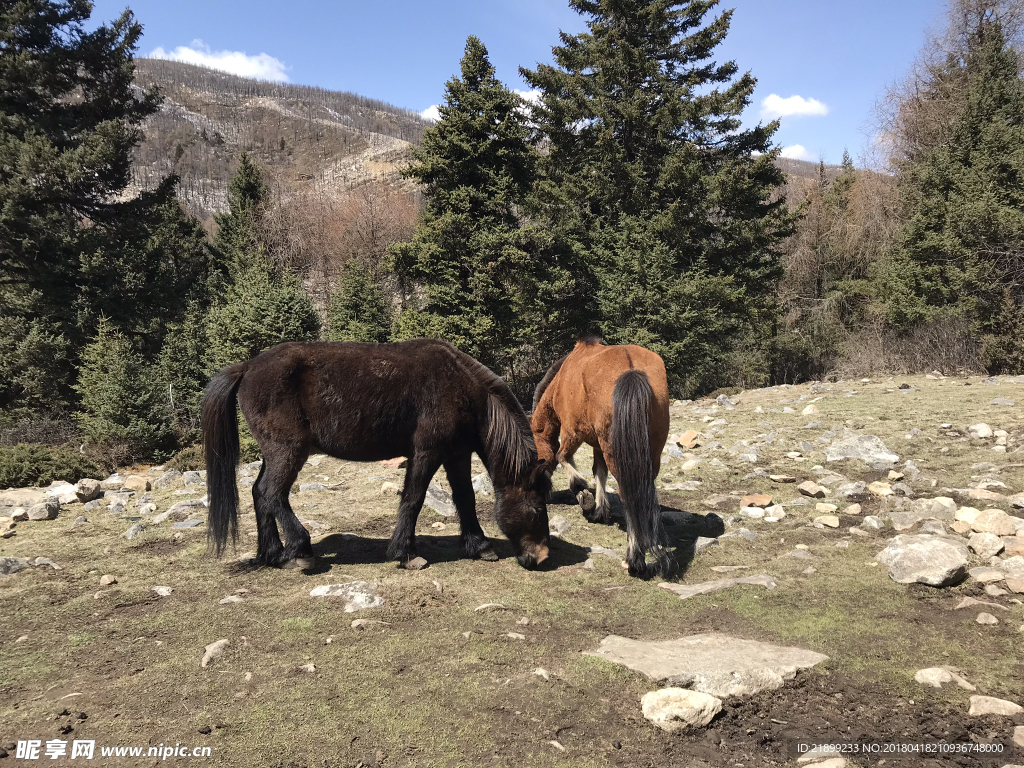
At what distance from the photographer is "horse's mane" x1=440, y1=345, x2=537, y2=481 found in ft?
16.7

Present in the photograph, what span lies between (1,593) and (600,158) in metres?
19.6

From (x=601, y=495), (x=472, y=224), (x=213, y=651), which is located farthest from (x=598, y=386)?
(x=472, y=224)

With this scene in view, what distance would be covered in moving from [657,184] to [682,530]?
1613 cm

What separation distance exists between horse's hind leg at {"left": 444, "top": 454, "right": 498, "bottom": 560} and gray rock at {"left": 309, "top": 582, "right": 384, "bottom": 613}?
1086mm

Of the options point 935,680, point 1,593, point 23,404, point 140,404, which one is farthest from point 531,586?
point 23,404

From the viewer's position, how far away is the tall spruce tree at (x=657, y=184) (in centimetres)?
1823

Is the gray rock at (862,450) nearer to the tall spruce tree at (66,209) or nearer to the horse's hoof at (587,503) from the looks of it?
the horse's hoof at (587,503)

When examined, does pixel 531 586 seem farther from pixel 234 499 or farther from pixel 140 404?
pixel 140 404

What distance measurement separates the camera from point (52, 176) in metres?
17.6

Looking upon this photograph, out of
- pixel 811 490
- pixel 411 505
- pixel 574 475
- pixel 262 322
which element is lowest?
pixel 811 490

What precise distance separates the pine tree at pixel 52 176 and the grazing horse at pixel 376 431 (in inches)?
663

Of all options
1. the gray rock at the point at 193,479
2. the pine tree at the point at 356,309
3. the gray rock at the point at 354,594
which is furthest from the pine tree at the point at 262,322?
the gray rock at the point at 354,594

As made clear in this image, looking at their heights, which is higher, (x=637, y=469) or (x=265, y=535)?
(x=637, y=469)

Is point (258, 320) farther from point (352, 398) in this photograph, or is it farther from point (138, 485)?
point (352, 398)
